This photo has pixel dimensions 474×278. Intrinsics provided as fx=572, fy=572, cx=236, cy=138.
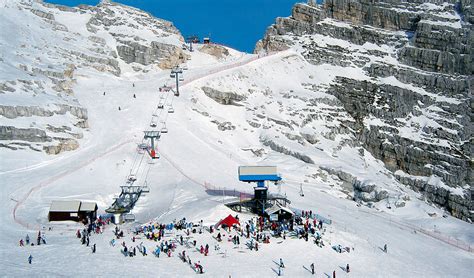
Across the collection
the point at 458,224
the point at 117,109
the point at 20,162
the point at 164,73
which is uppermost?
the point at 164,73

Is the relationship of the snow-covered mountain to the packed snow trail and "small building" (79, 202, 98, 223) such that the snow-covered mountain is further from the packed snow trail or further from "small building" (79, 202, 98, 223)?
"small building" (79, 202, 98, 223)

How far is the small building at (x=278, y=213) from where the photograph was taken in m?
48.6

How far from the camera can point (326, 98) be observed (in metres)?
98.3

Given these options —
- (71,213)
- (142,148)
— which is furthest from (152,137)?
(71,213)

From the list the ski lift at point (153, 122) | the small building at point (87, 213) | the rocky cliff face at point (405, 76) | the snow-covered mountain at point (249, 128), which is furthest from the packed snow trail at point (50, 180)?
the rocky cliff face at point (405, 76)

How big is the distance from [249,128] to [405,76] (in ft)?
120

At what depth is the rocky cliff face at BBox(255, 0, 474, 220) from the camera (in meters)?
87.6

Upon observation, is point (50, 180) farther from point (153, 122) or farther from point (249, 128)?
point (249, 128)

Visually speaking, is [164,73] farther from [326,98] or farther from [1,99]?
[1,99]

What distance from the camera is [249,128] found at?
279 ft

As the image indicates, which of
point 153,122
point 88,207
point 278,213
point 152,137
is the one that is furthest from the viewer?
point 153,122

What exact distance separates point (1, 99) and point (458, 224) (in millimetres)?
57318

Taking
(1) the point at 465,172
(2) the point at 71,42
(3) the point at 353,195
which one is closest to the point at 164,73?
(2) the point at 71,42

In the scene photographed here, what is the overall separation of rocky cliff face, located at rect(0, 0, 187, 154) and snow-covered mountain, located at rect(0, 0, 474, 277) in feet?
Answer: 0.94
